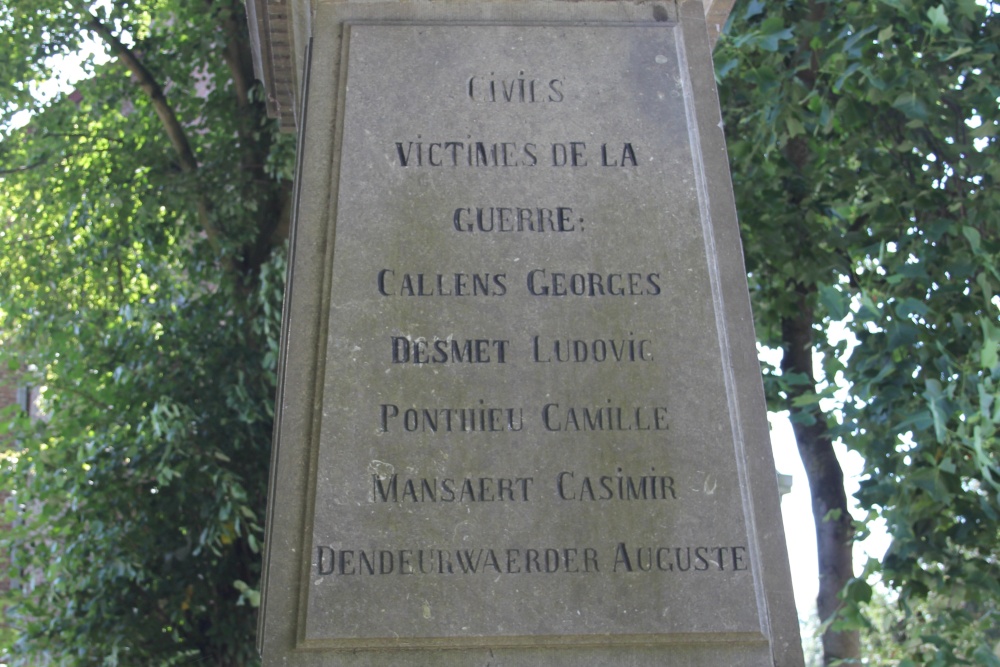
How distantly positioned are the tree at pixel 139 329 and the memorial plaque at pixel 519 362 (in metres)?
5.11

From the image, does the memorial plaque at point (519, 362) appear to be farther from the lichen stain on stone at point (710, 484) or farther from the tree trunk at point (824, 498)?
the tree trunk at point (824, 498)

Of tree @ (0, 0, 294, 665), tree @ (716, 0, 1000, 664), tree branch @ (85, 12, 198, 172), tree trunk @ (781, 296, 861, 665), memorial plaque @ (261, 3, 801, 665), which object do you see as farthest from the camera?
tree branch @ (85, 12, 198, 172)

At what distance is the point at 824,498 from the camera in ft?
32.9

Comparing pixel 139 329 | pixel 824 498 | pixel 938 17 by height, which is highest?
pixel 139 329

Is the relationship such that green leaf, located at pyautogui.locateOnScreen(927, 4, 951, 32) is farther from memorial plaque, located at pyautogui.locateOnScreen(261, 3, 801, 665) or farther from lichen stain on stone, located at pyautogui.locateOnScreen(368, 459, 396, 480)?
lichen stain on stone, located at pyautogui.locateOnScreen(368, 459, 396, 480)

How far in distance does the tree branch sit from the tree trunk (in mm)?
5045

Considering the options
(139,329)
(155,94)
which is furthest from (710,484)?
(155,94)

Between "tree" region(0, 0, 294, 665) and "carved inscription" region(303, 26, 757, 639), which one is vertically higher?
"tree" region(0, 0, 294, 665)

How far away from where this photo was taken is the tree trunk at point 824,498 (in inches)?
376

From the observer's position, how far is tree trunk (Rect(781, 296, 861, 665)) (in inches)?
376

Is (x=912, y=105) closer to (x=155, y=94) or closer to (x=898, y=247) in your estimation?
(x=898, y=247)

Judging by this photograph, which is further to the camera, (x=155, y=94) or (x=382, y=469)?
(x=155, y=94)

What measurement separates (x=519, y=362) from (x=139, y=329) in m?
6.62

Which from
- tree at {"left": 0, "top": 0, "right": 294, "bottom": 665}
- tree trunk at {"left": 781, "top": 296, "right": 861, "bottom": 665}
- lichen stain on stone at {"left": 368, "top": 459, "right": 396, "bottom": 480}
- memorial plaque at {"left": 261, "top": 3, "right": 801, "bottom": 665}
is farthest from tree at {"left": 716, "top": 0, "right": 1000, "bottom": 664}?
tree at {"left": 0, "top": 0, "right": 294, "bottom": 665}
